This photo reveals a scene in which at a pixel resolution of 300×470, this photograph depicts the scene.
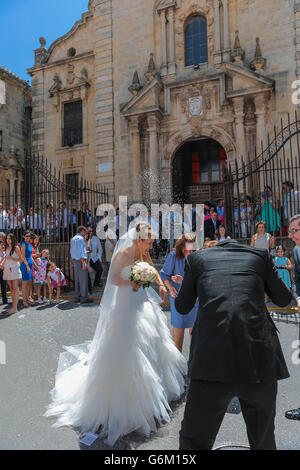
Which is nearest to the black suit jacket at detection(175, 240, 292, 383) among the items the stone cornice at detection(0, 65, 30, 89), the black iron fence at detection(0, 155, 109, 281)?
the black iron fence at detection(0, 155, 109, 281)

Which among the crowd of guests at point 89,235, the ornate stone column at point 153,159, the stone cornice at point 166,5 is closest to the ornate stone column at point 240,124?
the crowd of guests at point 89,235

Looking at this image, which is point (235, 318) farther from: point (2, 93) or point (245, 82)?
point (2, 93)

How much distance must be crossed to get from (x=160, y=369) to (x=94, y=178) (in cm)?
1440

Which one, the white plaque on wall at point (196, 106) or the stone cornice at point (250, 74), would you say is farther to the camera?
the white plaque on wall at point (196, 106)

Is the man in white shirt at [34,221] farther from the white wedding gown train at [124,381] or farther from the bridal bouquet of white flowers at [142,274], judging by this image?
the bridal bouquet of white flowers at [142,274]

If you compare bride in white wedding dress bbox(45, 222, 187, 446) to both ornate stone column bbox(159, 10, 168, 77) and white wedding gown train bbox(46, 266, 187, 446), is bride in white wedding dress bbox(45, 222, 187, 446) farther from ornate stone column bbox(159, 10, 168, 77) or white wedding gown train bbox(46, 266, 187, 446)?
ornate stone column bbox(159, 10, 168, 77)

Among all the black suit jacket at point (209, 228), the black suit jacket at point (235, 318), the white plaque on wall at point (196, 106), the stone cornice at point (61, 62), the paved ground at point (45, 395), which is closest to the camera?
the black suit jacket at point (235, 318)

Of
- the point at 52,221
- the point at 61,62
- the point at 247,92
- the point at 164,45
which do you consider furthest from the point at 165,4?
the point at 52,221

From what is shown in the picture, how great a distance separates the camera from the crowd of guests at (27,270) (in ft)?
28.4

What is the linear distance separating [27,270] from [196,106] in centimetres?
975

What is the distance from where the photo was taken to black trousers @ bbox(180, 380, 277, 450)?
2.15 metres

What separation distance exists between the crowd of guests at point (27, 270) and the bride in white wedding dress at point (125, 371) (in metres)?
5.34

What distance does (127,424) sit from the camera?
311 centimetres

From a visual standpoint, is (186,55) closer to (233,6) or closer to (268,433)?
(233,6)
